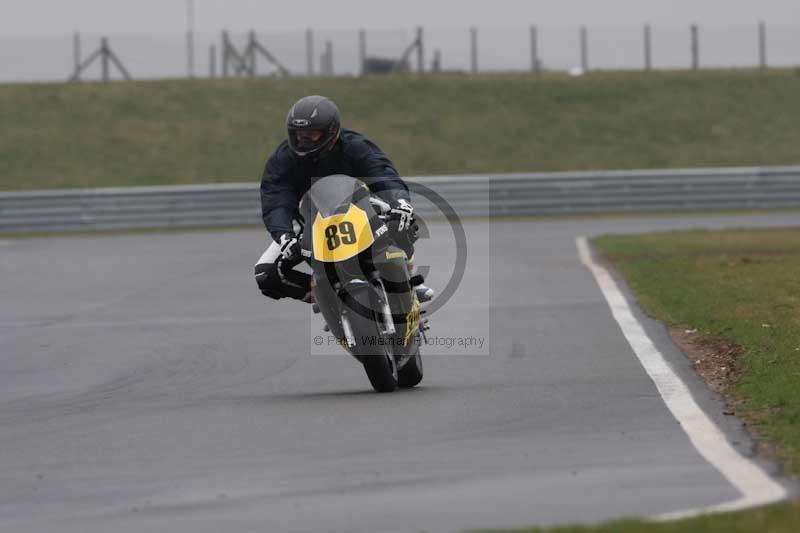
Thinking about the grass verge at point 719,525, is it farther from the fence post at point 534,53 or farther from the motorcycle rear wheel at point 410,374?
the fence post at point 534,53

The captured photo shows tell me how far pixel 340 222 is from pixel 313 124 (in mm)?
782

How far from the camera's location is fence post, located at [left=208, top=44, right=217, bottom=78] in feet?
165

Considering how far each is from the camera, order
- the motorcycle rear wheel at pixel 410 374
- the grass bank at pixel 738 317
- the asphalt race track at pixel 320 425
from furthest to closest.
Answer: the motorcycle rear wheel at pixel 410 374
the asphalt race track at pixel 320 425
the grass bank at pixel 738 317

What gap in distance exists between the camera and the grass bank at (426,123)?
42844 millimetres

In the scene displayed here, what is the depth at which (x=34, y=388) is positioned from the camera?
11000 millimetres

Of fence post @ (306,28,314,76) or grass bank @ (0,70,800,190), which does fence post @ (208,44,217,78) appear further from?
fence post @ (306,28,314,76)

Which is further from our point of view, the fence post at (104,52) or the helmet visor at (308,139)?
the fence post at (104,52)

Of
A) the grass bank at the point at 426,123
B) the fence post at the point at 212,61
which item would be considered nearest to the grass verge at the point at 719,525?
the grass bank at the point at 426,123

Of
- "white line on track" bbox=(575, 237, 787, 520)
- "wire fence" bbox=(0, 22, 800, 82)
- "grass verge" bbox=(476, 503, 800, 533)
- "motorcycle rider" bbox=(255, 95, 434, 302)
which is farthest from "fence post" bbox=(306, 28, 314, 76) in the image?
"grass verge" bbox=(476, 503, 800, 533)

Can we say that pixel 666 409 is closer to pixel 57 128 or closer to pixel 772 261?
pixel 772 261

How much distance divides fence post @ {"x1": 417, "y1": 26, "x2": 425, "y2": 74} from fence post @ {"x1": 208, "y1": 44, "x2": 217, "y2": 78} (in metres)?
6.27

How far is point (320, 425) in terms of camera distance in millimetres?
8609

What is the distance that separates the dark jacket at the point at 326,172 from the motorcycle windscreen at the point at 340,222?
0.50 metres

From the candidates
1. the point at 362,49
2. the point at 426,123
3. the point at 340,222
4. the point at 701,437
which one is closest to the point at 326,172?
the point at 340,222
